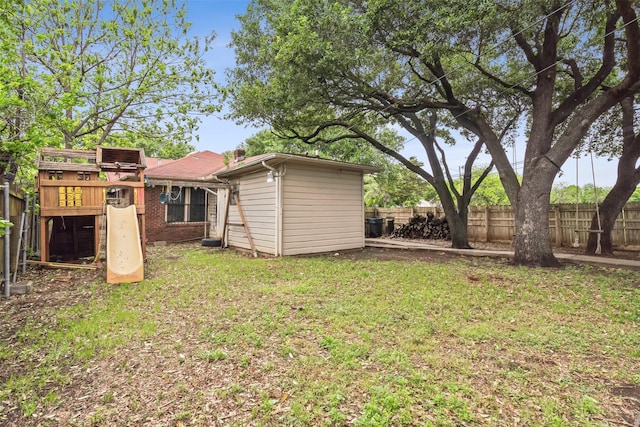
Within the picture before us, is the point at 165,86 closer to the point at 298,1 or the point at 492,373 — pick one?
the point at 298,1

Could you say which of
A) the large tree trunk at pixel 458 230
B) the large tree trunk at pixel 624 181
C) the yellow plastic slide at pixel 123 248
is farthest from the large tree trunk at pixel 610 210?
the yellow plastic slide at pixel 123 248

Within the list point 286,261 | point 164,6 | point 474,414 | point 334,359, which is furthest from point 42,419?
point 164,6

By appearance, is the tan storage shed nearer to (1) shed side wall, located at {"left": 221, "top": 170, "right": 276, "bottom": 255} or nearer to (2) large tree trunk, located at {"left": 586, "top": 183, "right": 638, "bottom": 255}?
(1) shed side wall, located at {"left": 221, "top": 170, "right": 276, "bottom": 255}

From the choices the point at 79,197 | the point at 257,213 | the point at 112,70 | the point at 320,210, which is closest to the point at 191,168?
the point at 112,70

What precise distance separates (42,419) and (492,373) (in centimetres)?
326

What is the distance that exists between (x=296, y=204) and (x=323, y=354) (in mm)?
5913

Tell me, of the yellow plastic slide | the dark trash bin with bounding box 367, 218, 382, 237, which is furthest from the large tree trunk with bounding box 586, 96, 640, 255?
the yellow plastic slide

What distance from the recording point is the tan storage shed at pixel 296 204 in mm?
8280

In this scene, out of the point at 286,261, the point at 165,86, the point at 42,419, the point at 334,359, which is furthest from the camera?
the point at 165,86

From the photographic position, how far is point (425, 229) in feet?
44.8

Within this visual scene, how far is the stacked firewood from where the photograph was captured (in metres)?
13.0

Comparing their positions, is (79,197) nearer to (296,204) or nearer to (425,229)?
(296,204)

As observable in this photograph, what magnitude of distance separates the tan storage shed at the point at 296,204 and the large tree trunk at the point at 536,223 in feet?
13.9

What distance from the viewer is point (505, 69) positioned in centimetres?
934
